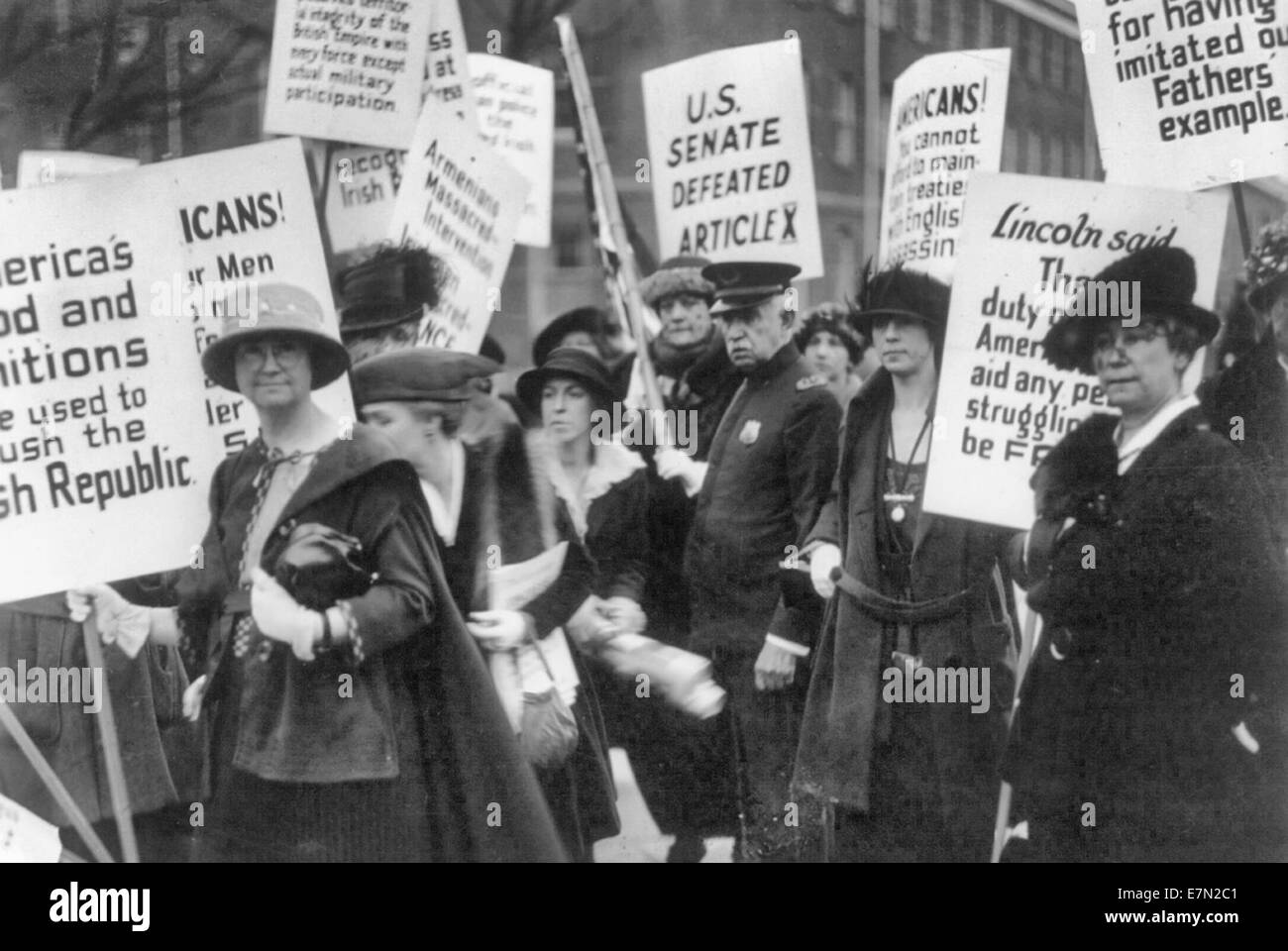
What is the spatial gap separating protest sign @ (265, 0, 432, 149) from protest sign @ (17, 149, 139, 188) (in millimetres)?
476

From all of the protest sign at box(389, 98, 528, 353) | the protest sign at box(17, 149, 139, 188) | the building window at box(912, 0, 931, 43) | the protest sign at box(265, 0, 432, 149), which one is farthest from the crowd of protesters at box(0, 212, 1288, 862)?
the building window at box(912, 0, 931, 43)

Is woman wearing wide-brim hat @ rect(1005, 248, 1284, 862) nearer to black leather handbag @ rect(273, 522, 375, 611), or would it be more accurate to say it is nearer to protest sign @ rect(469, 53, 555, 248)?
protest sign @ rect(469, 53, 555, 248)

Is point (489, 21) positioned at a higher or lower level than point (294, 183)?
higher

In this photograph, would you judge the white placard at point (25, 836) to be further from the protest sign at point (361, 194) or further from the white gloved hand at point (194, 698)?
the protest sign at point (361, 194)

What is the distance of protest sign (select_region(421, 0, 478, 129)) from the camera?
464 centimetres

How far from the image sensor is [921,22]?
4578 mm

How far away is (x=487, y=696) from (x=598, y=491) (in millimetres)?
697

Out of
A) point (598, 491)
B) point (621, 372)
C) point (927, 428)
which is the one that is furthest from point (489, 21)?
point (927, 428)

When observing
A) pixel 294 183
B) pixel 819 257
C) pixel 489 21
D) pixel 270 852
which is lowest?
pixel 270 852

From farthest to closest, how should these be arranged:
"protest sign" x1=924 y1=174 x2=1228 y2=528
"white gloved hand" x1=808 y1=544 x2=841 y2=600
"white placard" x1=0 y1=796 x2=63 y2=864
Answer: "white placard" x1=0 y1=796 x2=63 y2=864 → "white gloved hand" x1=808 y1=544 x2=841 y2=600 → "protest sign" x1=924 y1=174 x2=1228 y2=528

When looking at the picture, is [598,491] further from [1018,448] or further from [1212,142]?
[1212,142]

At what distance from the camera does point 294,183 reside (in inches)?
184

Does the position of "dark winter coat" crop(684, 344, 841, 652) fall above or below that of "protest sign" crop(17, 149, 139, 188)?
below
